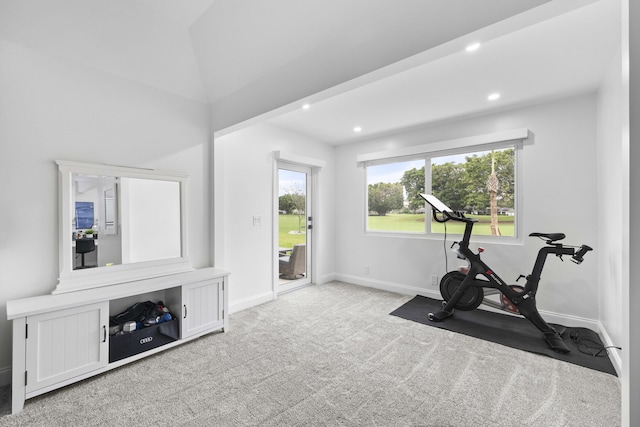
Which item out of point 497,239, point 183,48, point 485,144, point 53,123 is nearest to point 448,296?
point 497,239

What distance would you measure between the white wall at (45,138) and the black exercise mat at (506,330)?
3316mm

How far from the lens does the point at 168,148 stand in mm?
2771

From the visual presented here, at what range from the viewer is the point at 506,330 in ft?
9.27

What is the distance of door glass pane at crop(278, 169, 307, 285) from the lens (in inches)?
164

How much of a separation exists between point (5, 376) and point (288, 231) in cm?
305

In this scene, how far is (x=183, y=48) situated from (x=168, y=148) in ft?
3.10

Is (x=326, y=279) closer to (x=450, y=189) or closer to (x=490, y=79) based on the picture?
(x=450, y=189)

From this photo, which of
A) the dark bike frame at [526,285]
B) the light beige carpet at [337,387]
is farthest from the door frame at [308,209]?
the dark bike frame at [526,285]

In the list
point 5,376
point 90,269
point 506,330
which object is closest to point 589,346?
point 506,330

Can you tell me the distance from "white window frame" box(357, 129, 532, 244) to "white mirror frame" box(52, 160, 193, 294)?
291 cm

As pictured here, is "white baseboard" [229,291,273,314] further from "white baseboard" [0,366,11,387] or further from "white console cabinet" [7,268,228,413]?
"white baseboard" [0,366,11,387]

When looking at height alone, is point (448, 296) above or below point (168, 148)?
below

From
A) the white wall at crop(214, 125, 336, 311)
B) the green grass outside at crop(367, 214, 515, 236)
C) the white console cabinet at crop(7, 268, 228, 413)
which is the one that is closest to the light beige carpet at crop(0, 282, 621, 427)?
the white console cabinet at crop(7, 268, 228, 413)

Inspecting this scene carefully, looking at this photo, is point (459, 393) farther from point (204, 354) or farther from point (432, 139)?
point (432, 139)
